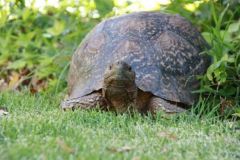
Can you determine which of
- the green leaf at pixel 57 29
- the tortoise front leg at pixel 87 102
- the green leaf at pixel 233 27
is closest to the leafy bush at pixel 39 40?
the green leaf at pixel 57 29

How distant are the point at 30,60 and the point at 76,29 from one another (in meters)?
0.61

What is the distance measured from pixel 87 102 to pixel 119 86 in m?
0.40

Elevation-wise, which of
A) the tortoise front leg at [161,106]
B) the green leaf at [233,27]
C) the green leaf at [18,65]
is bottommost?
the tortoise front leg at [161,106]

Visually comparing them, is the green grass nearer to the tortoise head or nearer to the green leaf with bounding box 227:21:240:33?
the tortoise head

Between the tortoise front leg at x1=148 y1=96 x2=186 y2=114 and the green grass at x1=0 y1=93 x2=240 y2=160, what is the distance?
0.22 m

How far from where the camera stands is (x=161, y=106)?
178 inches

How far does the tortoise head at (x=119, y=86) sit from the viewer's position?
4277 mm

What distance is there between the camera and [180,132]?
3.68 meters

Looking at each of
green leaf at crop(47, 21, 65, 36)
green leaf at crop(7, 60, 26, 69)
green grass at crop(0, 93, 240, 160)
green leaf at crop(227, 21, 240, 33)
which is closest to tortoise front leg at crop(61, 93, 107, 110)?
green grass at crop(0, 93, 240, 160)

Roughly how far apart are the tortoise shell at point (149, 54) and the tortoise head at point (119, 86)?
0.14 metres

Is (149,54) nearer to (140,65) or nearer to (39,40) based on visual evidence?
(140,65)

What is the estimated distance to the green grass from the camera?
9.57 ft

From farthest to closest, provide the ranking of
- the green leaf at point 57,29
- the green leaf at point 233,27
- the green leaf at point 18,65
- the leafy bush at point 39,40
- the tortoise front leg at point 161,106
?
the green leaf at point 57,29 → the green leaf at point 18,65 → the leafy bush at point 39,40 → the green leaf at point 233,27 → the tortoise front leg at point 161,106

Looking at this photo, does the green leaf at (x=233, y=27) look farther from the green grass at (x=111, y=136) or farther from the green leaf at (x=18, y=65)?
the green leaf at (x=18, y=65)
